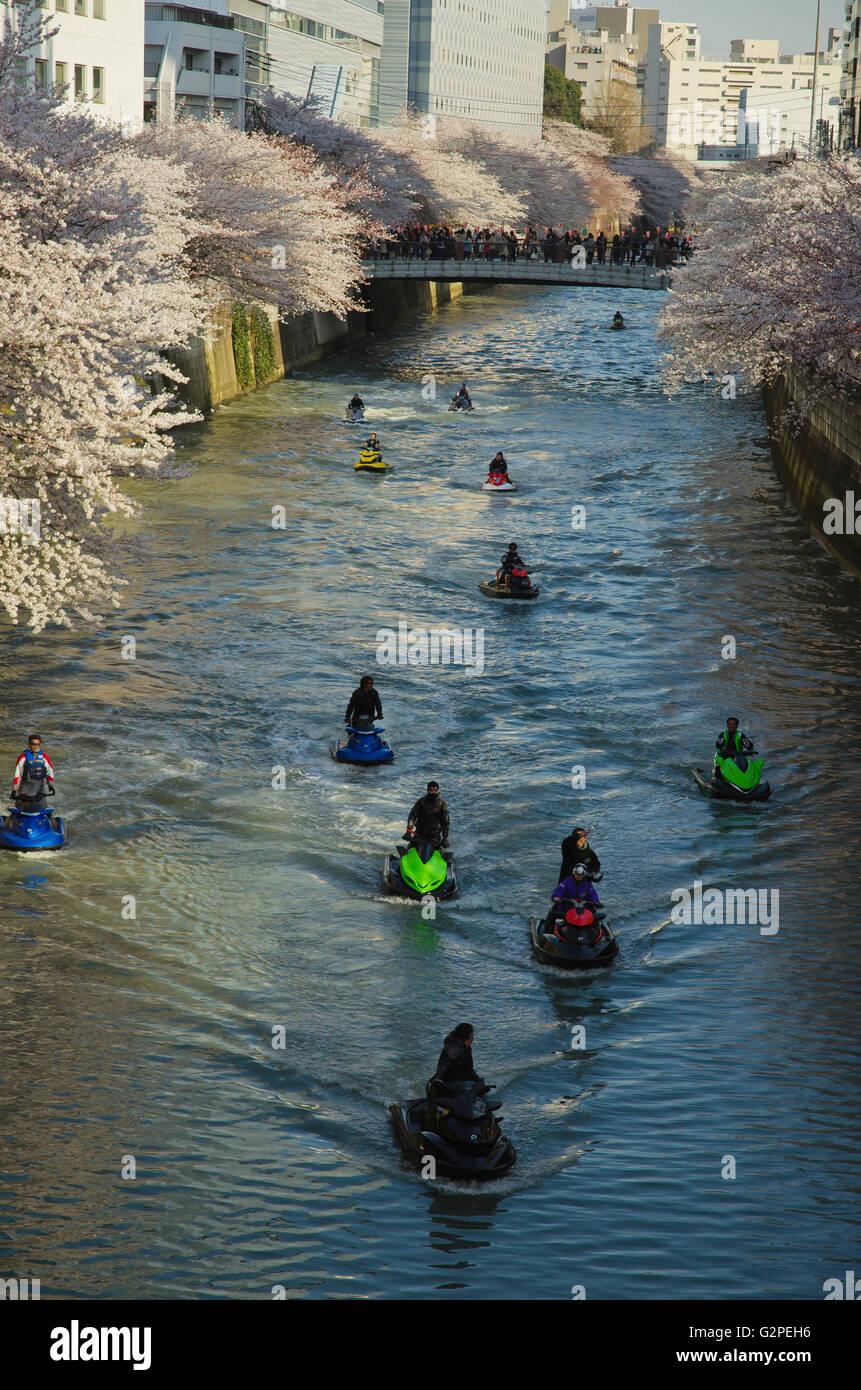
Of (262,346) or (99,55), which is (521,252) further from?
(99,55)

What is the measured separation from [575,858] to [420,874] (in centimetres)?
192

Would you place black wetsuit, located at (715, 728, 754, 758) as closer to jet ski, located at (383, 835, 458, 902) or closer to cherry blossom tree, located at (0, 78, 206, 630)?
jet ski, located at (383, 835, 458, 902)

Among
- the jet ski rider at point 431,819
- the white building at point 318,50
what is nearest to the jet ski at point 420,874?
the jet ski rider at point 431,819

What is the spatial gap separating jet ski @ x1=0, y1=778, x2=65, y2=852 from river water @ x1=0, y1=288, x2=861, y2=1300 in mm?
227

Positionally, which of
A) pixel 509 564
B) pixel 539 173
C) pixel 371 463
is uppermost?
pixel 539 173

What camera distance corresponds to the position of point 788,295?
107ft

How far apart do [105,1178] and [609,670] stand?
16734 mm

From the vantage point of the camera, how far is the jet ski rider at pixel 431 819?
18.0m

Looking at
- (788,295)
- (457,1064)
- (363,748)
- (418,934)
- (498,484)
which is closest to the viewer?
(457,1064)

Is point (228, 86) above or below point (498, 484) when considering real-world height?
above

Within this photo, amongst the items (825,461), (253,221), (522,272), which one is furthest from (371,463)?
(522,272)

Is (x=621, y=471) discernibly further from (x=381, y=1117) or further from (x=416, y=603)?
(x=381, y=1117)
